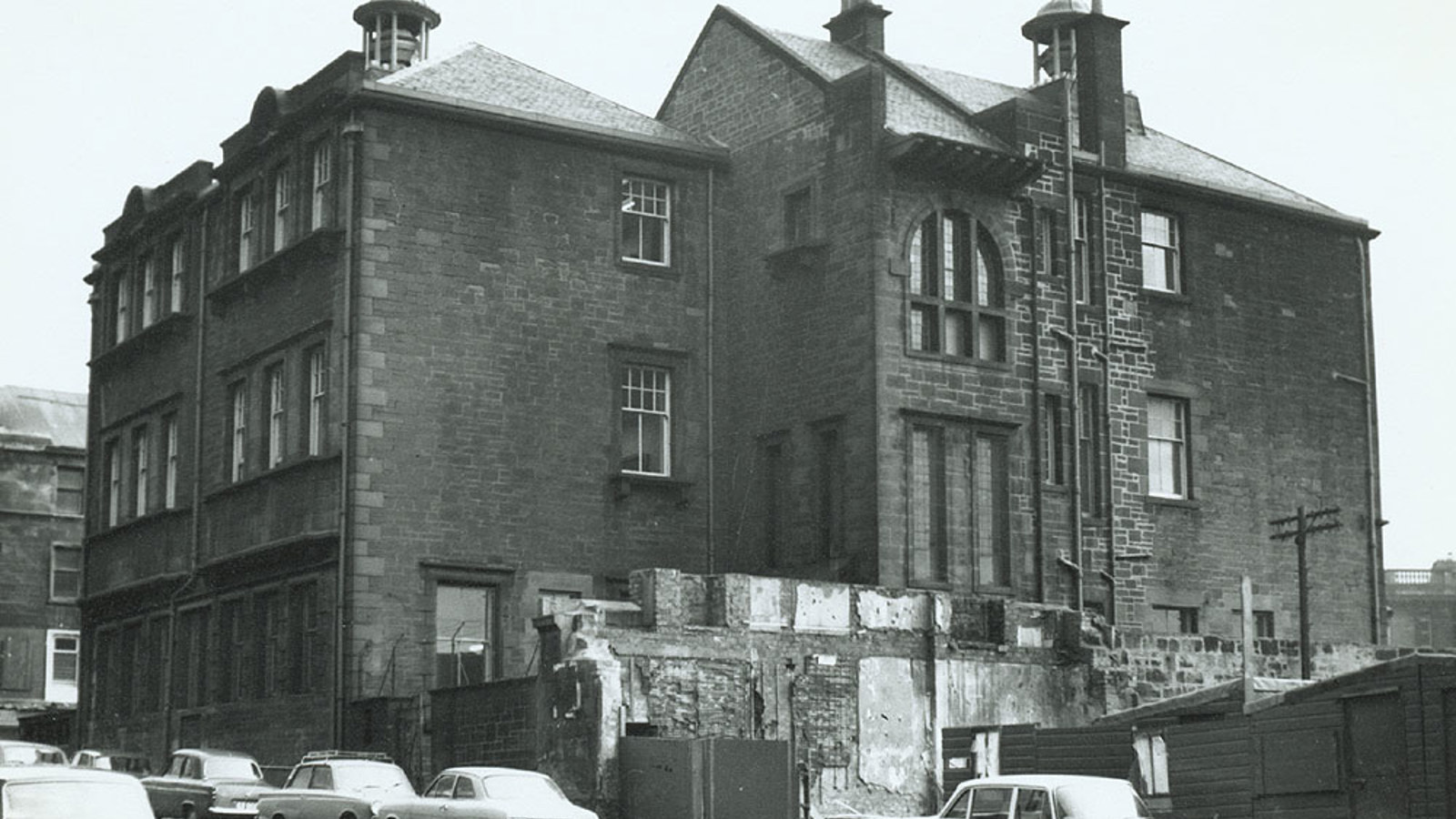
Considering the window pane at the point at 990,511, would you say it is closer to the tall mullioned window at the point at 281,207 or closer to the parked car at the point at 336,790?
the parked car at the point at 336,790

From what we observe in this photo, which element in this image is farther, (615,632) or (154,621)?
(154,621)

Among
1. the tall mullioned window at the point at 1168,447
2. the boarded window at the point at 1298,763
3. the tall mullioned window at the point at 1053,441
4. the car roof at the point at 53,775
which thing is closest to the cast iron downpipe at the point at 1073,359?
the tall mullioned window at the point at 1053,441

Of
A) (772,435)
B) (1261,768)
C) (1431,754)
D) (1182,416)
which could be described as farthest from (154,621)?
(1431,754)

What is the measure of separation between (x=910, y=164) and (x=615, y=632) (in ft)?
34.5

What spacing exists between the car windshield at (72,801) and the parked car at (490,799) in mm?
5609

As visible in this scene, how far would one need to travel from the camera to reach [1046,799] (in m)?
20.4

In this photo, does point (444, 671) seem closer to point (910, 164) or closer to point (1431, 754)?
point (910, 164)

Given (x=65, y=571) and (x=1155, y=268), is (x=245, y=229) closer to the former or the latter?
(x=1155, y=268)

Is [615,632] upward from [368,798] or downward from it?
upward

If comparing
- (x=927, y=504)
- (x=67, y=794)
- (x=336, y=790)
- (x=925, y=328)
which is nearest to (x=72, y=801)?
(x=67, y=794)

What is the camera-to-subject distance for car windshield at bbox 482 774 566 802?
23141 millimetres

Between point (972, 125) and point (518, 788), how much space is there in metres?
17.3

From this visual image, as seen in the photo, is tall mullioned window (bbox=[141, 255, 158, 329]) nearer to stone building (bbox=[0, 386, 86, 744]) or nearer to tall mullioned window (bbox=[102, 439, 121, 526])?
tall mullioned window (bbox=[102, 439, 121, 526])

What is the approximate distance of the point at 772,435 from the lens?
3512cm
